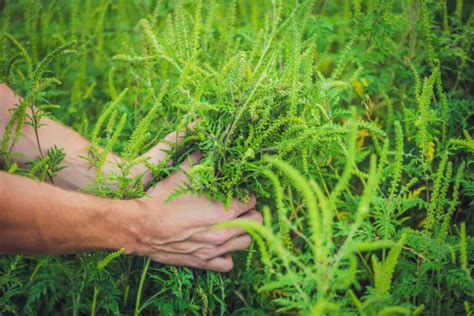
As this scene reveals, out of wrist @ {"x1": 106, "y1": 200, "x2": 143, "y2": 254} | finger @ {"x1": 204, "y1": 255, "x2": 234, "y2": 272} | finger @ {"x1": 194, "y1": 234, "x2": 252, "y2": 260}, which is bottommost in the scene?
finger @ {"x1": 204, "y1": 255, "x2": 234, "y2": 272}

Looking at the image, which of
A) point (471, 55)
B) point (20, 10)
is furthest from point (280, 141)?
point (20, 10)

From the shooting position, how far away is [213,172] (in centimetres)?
124

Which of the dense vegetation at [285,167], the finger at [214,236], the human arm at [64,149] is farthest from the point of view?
the human arm at [64,149]

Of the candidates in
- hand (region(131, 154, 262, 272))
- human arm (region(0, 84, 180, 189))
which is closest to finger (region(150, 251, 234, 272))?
hand (region(131, 154, 262, 272))

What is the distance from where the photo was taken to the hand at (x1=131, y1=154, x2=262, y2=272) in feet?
4.37

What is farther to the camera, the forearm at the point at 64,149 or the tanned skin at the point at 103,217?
the forearm at the point at 64,149

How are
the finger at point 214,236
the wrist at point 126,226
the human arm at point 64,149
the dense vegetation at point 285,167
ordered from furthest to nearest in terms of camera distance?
the human arm at point 64,149, the finger at point 214,236, the wrist at point 126,226, the dense vegetation at point 285,167

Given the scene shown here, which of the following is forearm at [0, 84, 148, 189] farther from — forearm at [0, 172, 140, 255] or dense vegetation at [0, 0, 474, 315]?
forearm at [0, 172, 140, 255]

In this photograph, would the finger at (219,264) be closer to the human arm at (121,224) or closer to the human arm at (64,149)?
the human arm at (121,224)

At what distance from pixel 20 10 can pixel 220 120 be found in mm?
1922

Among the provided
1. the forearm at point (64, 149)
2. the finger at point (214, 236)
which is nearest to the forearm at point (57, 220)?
the finger at point (214, 236)

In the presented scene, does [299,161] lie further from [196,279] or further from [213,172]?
[196,279]

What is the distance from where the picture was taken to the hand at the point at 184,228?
133cm

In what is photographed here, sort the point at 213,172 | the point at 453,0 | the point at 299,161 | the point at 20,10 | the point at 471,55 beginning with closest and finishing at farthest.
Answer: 1. the point at 213,172
2. the point at 299,161
3. the point at 471,55
4. the point at 453,0
5. the point at 20,10
